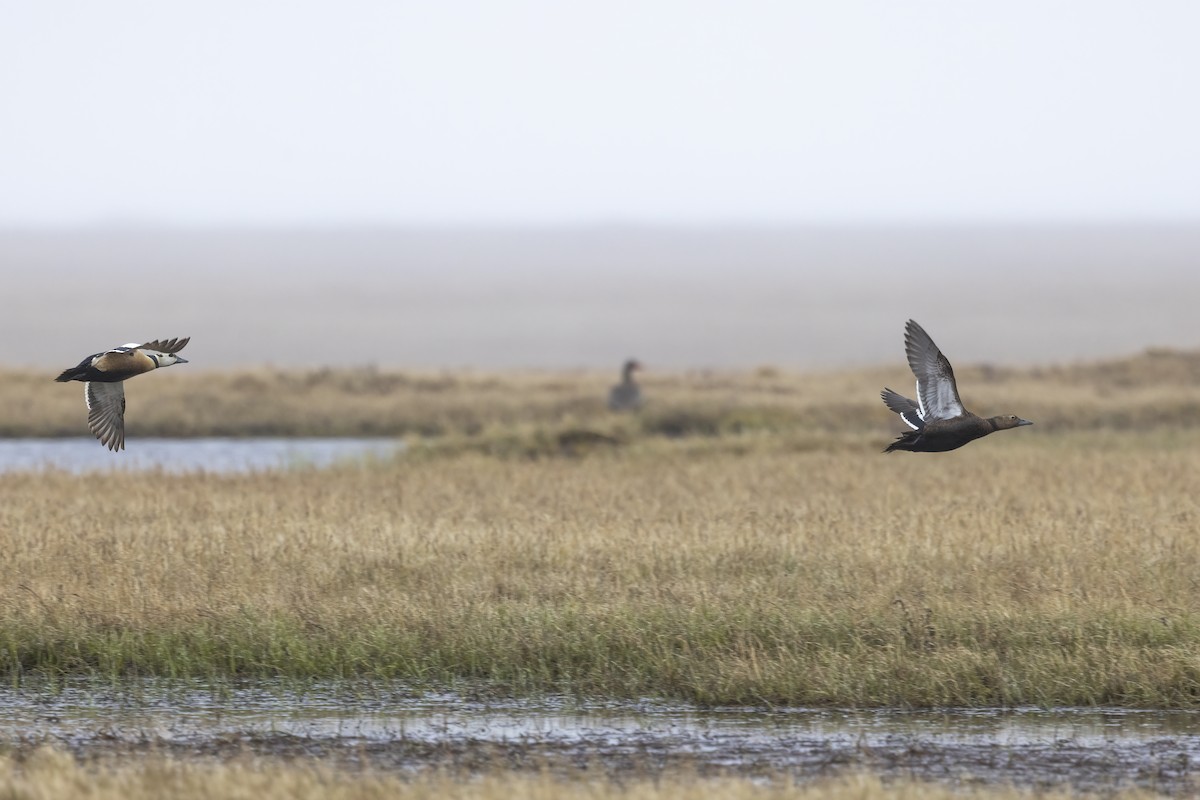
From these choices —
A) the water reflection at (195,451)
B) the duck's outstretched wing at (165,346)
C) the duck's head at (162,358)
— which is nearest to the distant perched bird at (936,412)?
the duck's head at (162,358)

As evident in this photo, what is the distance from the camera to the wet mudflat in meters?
8.27

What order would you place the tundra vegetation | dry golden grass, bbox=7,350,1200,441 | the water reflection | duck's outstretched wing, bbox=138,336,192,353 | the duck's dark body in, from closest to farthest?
the tundra vegetation → duck's outstretched wing, bbox=138,336,192,353 → the duck's dark body → the water reflection → dry golden grass, bbox=7,350,1200,441

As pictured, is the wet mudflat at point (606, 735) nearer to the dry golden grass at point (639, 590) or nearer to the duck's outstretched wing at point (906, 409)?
the dry golden grass at point (639, 590)

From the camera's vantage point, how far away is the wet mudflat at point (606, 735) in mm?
8266

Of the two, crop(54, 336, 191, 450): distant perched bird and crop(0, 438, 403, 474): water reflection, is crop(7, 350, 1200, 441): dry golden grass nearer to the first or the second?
crop(0, 438, 403, 474): water reflection

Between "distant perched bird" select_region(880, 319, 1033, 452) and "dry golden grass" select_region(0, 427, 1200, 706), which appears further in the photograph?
"distant perched bird" select_region(880, 319, 1033, 452)

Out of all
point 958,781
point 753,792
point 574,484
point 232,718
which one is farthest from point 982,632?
point 574,484

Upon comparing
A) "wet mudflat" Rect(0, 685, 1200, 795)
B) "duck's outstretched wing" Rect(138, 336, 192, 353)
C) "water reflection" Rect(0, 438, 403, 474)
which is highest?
"duck's outstretched wing" Rect(138, 336, 192, 353)

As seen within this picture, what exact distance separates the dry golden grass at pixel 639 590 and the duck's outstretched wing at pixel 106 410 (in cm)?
126

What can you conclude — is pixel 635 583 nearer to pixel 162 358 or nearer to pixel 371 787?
pixel 162 358

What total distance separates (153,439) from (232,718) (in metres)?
25.4

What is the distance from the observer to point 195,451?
3050 centimetres

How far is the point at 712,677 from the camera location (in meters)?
9.92

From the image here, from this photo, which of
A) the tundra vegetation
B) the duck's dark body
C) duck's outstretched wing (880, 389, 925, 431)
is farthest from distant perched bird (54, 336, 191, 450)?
duck's outstretched wing (880, 389, 925, 431)
